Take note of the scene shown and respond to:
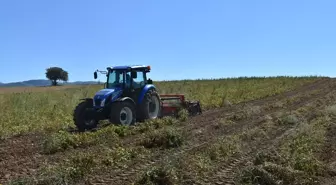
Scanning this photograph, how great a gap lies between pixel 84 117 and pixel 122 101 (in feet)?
4.35

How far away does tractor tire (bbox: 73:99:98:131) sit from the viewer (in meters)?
11.6

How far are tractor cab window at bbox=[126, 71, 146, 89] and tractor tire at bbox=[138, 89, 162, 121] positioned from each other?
0.39 m

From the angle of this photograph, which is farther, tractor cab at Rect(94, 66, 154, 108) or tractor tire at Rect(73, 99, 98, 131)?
tractor cab at Rect(94, 66, 154, 108)

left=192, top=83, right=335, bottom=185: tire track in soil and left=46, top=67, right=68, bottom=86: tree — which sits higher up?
left=46, top=67, right=68, bottom=86: tree

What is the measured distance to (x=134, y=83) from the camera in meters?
12.5

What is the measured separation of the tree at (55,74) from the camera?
91.2 metres

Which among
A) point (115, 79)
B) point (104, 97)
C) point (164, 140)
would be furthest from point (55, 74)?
point (164, 140)

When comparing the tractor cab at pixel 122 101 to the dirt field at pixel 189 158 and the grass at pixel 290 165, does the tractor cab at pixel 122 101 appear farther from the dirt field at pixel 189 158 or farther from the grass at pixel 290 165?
the grass at pixel 290 165


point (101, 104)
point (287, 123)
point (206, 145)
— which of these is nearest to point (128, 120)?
point (101, 104)

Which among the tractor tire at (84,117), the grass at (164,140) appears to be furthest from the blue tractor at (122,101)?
the grass at (164,140)

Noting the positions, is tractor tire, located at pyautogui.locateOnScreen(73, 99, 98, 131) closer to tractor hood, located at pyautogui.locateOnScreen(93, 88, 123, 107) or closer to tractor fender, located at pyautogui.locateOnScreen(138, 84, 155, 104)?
tractor hood, located at pyautogui.locateOnScreen(93, 88, 123, 107)

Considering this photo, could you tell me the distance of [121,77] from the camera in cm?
1242

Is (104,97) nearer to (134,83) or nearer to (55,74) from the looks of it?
(134,83)

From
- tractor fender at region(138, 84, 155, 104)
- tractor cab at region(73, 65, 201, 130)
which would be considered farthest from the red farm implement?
tractor fender at region(138, 84, 155, 104)
